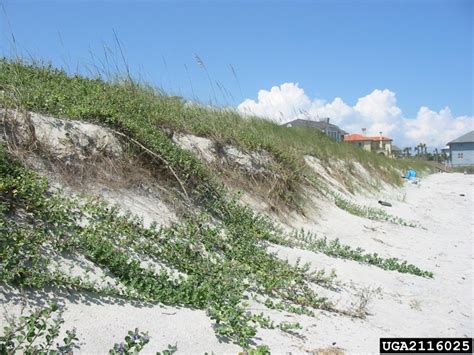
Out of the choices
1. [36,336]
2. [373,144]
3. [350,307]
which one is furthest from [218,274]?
[373,144]

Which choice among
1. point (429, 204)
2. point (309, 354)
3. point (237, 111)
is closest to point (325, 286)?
point (309, 354)

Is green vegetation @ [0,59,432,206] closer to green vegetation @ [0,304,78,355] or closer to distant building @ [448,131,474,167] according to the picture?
green vegetation @ [0,304,78,355]

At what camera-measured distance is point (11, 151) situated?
14.3ft

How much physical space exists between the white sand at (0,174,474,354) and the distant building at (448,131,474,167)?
6902 cm

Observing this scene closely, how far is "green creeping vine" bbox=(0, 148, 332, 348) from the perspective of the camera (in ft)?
10.8

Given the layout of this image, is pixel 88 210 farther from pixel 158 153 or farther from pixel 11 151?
pixel 158 153

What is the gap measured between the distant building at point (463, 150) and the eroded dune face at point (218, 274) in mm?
69991

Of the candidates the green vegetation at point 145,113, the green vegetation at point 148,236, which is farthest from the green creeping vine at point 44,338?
the green vegetation at point 145,113

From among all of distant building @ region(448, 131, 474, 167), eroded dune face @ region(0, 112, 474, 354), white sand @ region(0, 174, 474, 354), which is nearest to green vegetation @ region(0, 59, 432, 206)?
eroded dune face @ region(0, 112, 474, 354)

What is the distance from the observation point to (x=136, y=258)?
4.09 meters

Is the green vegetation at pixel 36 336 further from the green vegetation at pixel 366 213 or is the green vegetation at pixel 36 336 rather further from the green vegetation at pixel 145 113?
the green vegetation at pixel 366 213

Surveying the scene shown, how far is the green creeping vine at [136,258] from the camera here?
3301 mm

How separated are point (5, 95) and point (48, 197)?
5.02ft

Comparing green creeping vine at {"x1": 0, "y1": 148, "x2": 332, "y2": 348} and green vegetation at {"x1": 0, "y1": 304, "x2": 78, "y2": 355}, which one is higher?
green creeping vine at {"x1": 0, "y1": 148, "x2": 332, "y2": 348}
